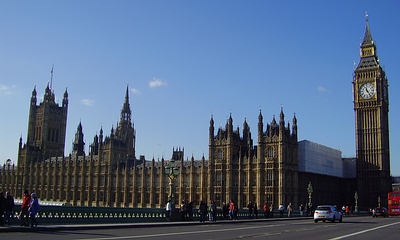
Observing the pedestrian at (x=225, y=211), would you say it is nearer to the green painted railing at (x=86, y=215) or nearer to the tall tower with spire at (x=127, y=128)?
the green painted railing at (x=86, y=215)

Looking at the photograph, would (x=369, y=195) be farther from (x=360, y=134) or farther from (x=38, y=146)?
(x=38, y=146)

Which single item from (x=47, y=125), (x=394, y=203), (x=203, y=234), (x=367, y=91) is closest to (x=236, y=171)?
(x=394, y=203)

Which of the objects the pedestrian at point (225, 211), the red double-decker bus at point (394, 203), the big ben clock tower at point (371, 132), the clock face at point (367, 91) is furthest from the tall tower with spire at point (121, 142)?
the pedestrian at point (225, 211)

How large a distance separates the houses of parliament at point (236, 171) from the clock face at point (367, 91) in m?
0.22

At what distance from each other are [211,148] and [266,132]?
1159cm

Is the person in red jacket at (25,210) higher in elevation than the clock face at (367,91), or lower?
lower

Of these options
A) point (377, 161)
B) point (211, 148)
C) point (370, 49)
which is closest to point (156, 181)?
point (211, 148)

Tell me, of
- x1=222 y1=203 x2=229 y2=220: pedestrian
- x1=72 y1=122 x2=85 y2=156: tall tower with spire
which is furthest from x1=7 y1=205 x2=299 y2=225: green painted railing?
x1=72 y1=122 x2=85 y2=156: tall tower with spire

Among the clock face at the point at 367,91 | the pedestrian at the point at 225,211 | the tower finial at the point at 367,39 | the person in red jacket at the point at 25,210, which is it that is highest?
the tower finial at the point at 367,39

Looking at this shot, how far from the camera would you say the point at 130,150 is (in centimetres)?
13612

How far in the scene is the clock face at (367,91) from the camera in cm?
9996

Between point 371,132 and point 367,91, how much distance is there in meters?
9.51

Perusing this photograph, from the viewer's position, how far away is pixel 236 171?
82.2 m

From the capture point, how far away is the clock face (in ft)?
328
